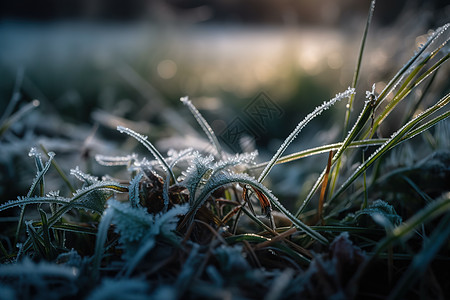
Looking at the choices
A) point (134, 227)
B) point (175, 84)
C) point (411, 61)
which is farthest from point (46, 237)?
point (175, 84)

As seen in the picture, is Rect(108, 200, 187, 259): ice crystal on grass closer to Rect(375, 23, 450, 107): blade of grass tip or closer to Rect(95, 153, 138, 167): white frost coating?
Rect(95, 153, 138, 167): white frost coating

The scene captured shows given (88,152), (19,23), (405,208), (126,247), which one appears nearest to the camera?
(126,247)

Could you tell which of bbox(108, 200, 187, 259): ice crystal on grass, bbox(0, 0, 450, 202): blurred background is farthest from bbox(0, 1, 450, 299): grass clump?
bbox(0, 0, 450, 202): blurred background

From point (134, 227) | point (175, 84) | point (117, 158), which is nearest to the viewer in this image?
point (134, 227)

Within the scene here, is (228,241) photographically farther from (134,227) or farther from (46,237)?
(46,237)

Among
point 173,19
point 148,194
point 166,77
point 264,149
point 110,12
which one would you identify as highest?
point 110,12

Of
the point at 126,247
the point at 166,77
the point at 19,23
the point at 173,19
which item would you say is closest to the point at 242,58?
the point at 173,19

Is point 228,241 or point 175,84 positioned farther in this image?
point 175,84

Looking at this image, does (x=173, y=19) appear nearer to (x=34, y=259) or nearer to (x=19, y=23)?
(x=34, y=259)
